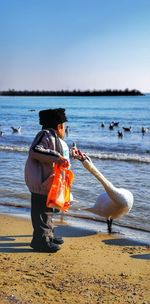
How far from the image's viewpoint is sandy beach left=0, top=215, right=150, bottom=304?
14.8 ft

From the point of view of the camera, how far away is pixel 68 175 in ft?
19.0

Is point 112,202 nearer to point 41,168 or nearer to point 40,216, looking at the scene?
point 40,216

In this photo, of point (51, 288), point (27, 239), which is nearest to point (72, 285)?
point (51, 288)

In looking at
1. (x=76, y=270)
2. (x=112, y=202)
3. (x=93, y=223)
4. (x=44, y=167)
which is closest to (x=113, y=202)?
(x=112, y=202)

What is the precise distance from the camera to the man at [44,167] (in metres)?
5.75

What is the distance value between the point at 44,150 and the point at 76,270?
4.60ft

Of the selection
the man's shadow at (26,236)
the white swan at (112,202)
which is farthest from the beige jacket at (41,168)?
the white swan at (112,202)

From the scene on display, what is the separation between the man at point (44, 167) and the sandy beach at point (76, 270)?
0.73 ft

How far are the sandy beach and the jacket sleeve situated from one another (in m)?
1.13

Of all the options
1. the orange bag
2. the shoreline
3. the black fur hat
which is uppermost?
the black fur hat

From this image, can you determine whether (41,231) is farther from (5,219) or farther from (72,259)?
(5,219)

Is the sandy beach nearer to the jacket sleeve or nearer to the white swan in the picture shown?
the white swan

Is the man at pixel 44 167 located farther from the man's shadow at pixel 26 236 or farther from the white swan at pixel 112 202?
the white swan at pixel 112 202

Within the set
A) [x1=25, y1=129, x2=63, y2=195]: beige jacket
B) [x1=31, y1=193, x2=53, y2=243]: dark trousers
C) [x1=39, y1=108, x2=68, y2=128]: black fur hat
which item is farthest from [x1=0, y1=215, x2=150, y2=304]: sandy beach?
[x1=39, y1=108, x2=68, y2=128]: black fur hat
